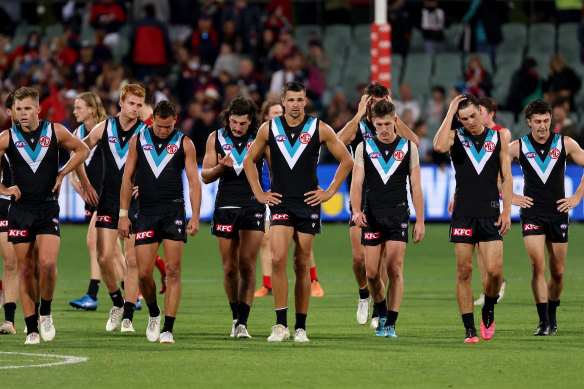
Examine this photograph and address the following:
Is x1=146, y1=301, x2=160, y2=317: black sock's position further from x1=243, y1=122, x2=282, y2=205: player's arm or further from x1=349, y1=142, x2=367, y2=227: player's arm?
x1=349, y1=142, x2=367, y2=227: player's arm

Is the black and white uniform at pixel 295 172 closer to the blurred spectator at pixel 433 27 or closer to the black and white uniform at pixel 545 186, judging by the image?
the black and white uniform at pixel 545 186

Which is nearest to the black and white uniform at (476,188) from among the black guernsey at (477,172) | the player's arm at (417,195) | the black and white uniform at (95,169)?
the black guernsey at (477,172)

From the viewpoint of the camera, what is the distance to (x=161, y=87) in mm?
27094

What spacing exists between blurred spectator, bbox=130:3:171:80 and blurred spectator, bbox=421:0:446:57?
616cm

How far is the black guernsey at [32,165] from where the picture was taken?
38.7 feet

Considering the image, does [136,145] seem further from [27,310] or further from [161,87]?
[161,87]

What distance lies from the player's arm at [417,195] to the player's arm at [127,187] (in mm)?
2623

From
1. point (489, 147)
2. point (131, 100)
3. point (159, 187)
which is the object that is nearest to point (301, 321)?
point (159, 187)

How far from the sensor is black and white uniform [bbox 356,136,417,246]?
12.1 m

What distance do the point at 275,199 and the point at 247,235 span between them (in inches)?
27.6

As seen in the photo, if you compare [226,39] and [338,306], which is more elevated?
[226,39]

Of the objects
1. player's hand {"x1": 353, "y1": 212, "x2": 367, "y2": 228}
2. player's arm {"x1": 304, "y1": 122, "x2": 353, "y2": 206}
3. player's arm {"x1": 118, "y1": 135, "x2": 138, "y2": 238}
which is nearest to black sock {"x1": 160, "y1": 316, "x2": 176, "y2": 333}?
player's arm {"x1": 118, "y1": 135, "x2": 138, "y2": 238}

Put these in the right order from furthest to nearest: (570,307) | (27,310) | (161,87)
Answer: (161,87) < (570,307) < (27,310)

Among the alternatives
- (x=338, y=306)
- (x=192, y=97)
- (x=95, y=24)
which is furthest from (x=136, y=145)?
(x=95, y=24)
